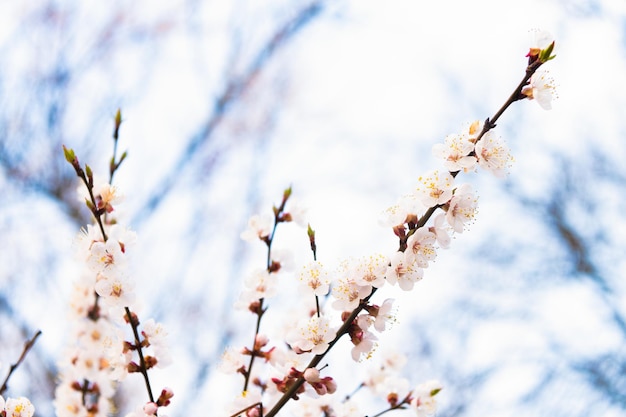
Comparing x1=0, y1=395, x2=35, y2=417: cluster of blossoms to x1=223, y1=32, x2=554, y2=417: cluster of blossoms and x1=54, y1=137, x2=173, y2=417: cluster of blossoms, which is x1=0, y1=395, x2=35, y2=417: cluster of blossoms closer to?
x1=54, y1=137, x2=173, y2=417: cluster of blossoms

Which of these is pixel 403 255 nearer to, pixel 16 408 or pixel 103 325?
pixel 16 408

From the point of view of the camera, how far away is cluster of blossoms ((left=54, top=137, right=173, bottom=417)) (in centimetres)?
91

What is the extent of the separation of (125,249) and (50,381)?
97.4 inches

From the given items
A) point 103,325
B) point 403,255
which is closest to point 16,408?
point 103,325

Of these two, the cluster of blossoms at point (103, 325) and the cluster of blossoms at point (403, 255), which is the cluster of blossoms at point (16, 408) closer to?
the cluster of blossoms at point (103, 325)

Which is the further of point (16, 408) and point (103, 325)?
point (103, 325)

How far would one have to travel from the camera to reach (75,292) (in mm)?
1322

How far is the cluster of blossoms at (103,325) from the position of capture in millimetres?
911

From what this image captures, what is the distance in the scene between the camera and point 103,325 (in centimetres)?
130

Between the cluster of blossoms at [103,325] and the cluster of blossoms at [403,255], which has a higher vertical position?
the cluster of blossoms at [103,325]

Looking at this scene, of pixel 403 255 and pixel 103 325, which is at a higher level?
pixel 103 325

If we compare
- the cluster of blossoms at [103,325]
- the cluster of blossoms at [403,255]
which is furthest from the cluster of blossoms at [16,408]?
the cluster of blossoms at [403,255]

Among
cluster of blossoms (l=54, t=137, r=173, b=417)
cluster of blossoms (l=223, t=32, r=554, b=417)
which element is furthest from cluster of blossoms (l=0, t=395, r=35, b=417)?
cluster of blossoms (l=223, t=32, r=554, b=417)

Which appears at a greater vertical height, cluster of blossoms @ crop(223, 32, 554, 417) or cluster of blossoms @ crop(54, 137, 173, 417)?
cluster of blossoms @ crop(54, 137, 173, 417)
